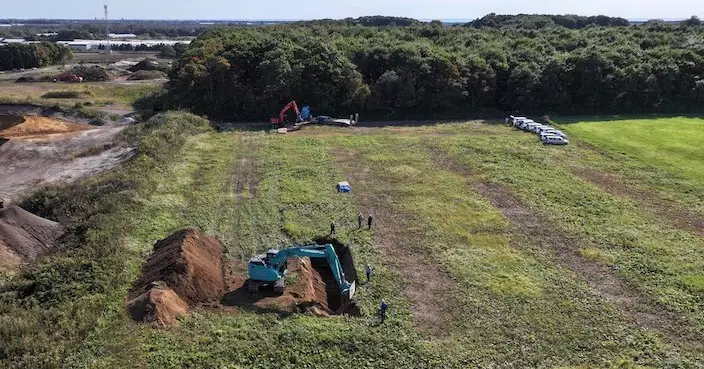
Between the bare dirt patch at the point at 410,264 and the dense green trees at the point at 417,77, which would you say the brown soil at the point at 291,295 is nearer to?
the bare dirt patch at the point at 410,264

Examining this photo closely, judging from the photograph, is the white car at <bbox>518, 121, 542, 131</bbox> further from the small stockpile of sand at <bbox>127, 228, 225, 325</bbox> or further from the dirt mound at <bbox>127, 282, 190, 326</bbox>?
the dirt mound at <bbox>127, 282, 190, 326</bbox>

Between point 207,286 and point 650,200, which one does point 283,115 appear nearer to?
point 650,200

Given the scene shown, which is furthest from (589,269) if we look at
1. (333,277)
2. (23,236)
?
(23,236)

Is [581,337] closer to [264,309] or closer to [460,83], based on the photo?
[264,309]

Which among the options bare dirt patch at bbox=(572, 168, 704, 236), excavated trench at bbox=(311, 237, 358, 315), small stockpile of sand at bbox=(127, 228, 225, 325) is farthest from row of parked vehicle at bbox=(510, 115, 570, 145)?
small stockpile of sand at bbox=(127, 228, 225, 325)

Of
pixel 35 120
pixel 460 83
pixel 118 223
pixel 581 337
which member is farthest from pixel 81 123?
pixel 581 337

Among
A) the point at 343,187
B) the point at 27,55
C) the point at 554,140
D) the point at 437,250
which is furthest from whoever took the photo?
the point at 27,55

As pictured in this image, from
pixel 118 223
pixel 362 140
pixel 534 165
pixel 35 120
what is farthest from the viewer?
pixel 35 120
